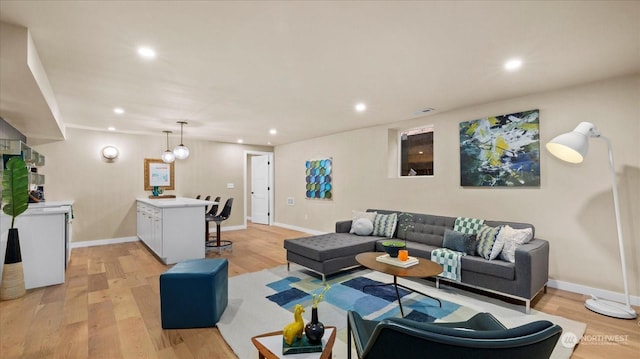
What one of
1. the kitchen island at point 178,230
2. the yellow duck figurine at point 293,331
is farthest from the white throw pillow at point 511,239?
the kitchen island at point 178,230

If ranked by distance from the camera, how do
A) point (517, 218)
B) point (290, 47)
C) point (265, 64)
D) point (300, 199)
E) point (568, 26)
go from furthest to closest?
point (300, 199), point (517, 218), point (265, 64), point (290, 47), point (568, 26)

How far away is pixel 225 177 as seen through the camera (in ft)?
25.1

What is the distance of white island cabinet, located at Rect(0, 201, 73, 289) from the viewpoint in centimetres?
350

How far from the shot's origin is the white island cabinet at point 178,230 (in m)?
4.40

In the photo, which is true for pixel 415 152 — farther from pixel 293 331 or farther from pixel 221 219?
pixel 293 331

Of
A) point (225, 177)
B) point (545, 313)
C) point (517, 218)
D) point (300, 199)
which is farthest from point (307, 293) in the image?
point (225, 177)

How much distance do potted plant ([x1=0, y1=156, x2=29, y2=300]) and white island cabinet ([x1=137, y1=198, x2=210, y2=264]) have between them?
1479 millimetres

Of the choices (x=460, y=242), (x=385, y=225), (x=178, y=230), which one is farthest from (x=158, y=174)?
(x=460, y=242)

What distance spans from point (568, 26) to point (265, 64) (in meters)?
2.43

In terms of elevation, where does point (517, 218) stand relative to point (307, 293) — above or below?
above

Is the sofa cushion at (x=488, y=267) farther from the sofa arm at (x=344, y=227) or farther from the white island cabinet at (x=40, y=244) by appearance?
the white island cabinet at (x=40, y=244)

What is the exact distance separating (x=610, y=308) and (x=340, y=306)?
8.69 ft

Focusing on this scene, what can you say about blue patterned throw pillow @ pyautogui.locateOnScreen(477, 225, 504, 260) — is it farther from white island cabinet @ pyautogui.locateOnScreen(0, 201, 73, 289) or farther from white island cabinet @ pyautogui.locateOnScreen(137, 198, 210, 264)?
white island cabinet @ pyautogui.locateOnScreen(0, 201, 73, 289)

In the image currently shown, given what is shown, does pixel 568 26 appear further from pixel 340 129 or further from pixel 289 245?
pixel 340 129
